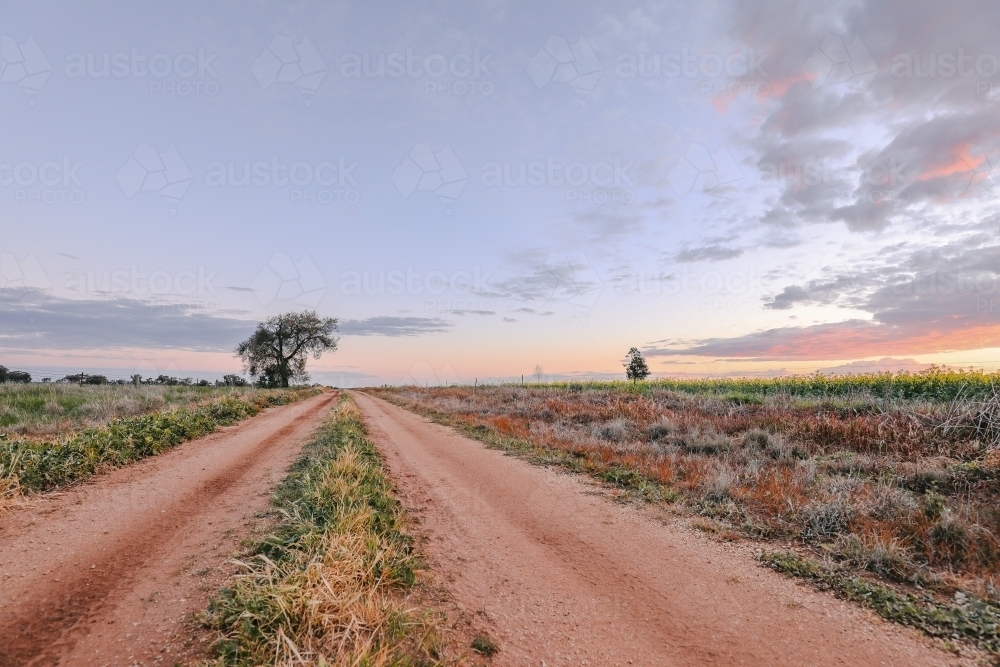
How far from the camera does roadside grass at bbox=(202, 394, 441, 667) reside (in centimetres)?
337

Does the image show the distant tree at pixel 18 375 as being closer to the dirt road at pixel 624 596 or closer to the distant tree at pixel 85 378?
the distant tree at pixel 85 378

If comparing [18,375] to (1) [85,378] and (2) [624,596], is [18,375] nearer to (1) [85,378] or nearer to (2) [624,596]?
(1) [85,378]

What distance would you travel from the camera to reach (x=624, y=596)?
16.0 ft

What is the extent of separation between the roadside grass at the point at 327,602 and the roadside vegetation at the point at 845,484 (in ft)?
15.5

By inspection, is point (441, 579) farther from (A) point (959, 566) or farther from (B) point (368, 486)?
(A) point (959, 566)

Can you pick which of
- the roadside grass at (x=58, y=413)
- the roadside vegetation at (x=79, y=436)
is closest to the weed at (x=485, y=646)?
the roadside vegetation at (x=79, y=436)

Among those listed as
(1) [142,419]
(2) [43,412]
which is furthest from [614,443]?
(2) [43,412]

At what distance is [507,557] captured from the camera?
590 cm

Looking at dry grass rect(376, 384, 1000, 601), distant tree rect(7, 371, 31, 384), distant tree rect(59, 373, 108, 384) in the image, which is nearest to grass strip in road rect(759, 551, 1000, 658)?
dry grass rect(376, 384, 1000, 601)

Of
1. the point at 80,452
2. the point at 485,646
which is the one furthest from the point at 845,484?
the point at 80,452

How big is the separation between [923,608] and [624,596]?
3.00 m

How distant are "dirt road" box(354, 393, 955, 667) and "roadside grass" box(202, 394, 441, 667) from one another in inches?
28.5

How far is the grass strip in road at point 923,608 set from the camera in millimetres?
4207

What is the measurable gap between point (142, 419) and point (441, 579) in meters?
13.5
